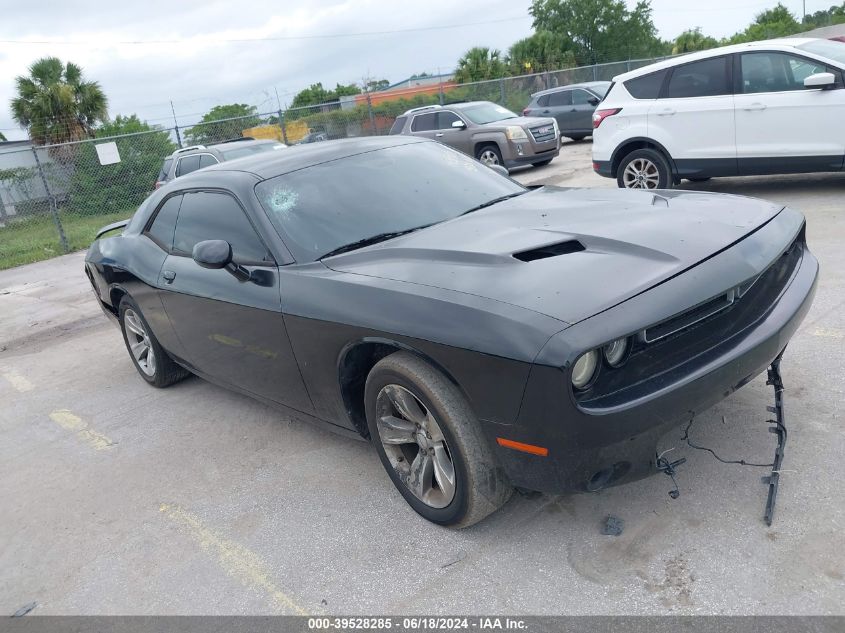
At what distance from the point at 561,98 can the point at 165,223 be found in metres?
16.5

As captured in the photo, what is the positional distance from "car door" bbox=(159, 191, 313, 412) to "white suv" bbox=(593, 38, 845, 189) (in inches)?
236

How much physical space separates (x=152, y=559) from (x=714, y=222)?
292 centimetres

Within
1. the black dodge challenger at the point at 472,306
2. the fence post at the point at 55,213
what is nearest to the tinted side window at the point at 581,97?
the fence post at the point at 55,213

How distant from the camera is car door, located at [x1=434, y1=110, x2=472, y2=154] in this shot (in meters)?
14.9

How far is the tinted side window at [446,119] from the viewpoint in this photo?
15180mm

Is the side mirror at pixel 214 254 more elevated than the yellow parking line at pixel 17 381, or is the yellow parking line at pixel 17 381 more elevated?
the side mirror at pixel 214 254

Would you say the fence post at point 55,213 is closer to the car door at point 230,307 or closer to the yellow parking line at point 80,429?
the yellow parking line at point 80,429

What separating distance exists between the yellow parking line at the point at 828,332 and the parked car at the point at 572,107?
49.4ft

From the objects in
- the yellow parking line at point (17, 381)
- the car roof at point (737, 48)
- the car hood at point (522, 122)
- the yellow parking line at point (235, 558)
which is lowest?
the yellow parking line at point (235, 558)

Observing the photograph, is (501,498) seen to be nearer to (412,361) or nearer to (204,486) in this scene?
(412,361)

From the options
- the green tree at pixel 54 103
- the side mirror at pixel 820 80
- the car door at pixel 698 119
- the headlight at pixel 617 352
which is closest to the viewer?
the headlight at pixel 617 352

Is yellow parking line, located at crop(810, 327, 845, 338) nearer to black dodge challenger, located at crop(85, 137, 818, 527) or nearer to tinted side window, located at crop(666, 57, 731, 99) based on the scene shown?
black dodge challenger, located at crop(85, 137, 818, 527)

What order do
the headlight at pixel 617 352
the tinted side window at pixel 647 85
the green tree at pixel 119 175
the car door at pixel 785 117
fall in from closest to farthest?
the headlight at pixel 617 352
the car door at pixel 785 117
the tinted side window at pixel 647 85
the green tree at pixel 119 175

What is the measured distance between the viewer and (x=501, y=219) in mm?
3555
